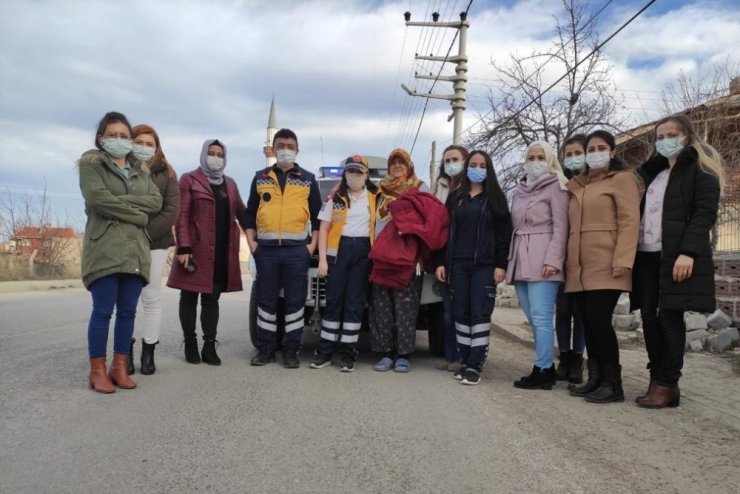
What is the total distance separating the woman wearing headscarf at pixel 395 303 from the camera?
18.2 ft

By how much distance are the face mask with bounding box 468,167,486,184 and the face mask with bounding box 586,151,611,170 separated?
0.92 meters

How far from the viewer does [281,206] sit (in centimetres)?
545

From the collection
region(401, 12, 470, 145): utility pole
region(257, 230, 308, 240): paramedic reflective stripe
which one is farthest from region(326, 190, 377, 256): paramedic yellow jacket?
region(401, 12, 470, 145): utility pole

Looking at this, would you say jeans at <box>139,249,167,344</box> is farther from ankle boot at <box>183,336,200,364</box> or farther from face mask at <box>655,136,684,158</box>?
face mask at <box>655,136,684,158</box>

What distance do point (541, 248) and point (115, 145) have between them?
3.49 metres

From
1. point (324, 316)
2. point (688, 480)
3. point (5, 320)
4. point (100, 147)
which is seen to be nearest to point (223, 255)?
point (324, 316)

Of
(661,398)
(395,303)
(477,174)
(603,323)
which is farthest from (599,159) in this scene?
(395,303)

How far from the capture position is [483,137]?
47.3 ft

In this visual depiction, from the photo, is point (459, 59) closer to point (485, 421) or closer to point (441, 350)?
point (441, 350)

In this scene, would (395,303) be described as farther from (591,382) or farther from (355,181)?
(591,382)

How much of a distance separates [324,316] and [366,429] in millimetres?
2100

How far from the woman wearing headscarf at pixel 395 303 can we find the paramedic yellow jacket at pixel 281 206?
700 millimetres

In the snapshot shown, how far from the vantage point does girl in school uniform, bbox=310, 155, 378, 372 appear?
5527mm

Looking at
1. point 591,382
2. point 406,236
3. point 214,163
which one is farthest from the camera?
point 214,163
